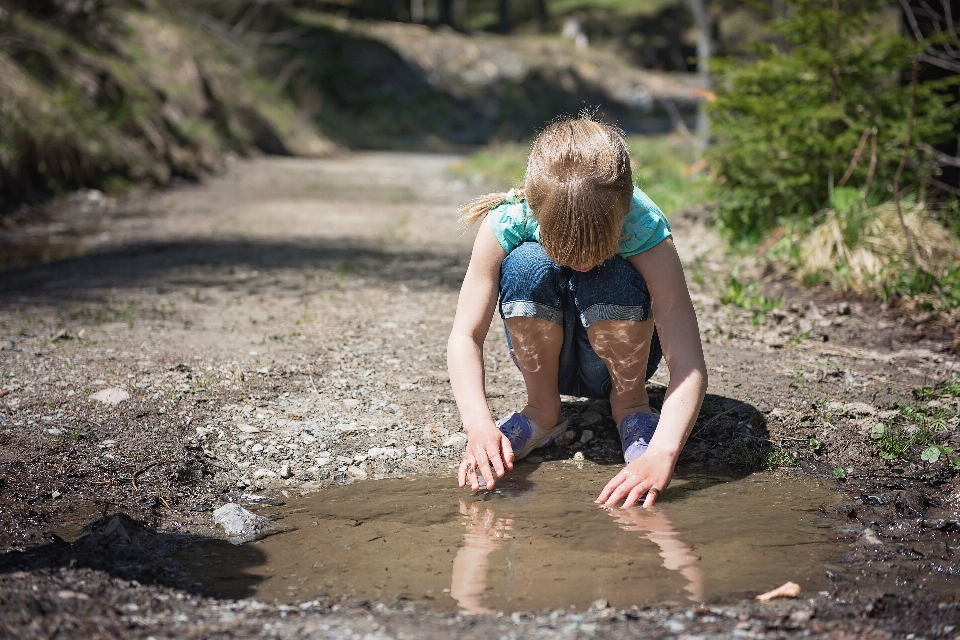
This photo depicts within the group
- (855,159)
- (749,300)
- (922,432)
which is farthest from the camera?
(855,159)

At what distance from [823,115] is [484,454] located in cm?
396

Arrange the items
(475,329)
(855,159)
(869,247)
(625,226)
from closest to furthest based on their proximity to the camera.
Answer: (625,226)
(475,329)
(869,247)
(855,159)

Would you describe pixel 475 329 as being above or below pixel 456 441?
above

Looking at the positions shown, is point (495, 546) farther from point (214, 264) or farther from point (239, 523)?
point (214, 264)

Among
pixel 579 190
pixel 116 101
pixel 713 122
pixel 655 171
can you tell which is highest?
pixel 116 101

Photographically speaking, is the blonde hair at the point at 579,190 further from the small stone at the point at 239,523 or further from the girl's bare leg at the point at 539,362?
the small stone at the point at 239,523

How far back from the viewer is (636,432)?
267 cm

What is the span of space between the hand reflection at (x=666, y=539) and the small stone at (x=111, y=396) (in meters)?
1.75

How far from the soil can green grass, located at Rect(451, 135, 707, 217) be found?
2286 mm

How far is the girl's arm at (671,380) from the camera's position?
2.34 meters

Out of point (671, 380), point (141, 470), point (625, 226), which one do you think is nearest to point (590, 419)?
point (671, 380)

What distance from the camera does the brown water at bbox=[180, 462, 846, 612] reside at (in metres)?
1.94

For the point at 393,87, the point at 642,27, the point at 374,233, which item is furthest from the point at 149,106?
the point at 642,27

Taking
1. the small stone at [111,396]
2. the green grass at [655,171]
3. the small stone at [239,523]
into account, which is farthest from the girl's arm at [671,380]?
the green grass at [655,171]
